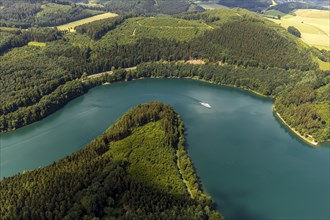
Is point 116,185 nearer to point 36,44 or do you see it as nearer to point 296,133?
point 296,133

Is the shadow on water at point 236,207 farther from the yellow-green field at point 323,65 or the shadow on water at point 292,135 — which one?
the yellow-green field at point 323,65

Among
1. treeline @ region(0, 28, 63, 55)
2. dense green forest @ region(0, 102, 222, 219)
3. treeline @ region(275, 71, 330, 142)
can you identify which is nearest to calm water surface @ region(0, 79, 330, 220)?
treeline @ region(275, 71, 330, 142)

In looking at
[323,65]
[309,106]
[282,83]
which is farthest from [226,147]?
[323,65]

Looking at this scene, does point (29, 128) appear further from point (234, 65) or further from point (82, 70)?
point (234, 65)

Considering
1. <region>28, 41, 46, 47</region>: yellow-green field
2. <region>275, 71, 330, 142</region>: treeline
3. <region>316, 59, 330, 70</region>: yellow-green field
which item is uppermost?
<region>28, 41, 46, 47</region>: yellow-green field

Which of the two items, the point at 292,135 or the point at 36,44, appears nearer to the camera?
the point at 292,135

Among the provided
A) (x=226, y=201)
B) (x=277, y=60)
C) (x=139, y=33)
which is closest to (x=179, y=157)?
(x=226, y=201)

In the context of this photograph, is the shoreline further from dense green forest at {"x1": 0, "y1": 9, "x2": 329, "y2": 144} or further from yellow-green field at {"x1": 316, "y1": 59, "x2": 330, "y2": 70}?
yellow-green field at {"x1": 316, "y1": 59, "x2": 330, "y2": 70}
